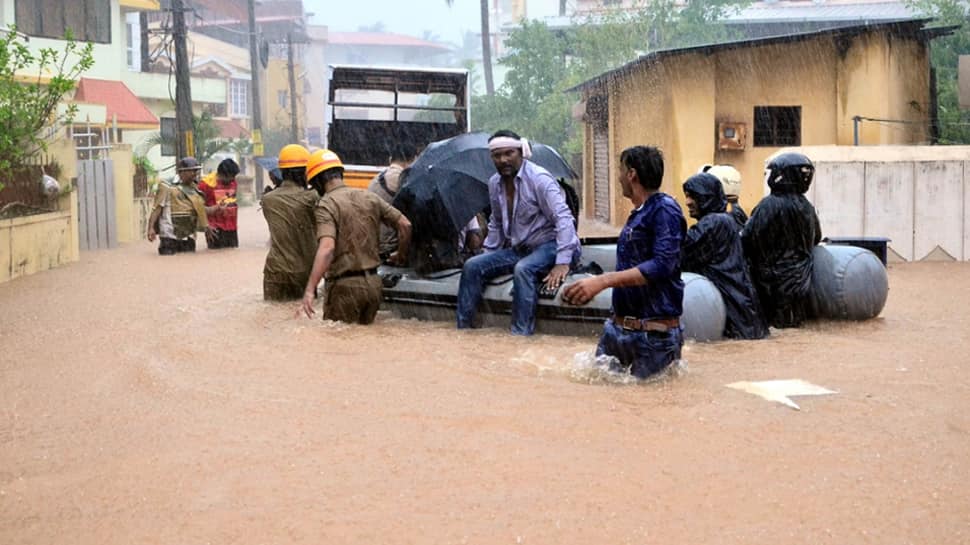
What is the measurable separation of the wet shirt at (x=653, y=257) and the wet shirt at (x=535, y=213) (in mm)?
2088

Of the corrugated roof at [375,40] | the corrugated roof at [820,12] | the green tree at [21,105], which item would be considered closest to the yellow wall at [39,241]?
the green tree at [21,105]

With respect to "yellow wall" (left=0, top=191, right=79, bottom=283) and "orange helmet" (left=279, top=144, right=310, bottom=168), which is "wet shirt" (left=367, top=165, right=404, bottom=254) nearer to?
"orange helmet" (left=279, top=144, right=310, bottom=168)

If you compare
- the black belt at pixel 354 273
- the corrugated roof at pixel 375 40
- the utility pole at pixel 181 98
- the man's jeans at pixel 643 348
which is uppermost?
the corrugated roof at pixel 375 40

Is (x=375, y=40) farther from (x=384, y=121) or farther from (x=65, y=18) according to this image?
(x=384, y=121)

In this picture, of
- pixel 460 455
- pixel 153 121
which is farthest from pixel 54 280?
pixel 153 121

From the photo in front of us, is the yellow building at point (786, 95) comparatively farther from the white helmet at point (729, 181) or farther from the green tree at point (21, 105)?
the white helmet at point (729, 181)

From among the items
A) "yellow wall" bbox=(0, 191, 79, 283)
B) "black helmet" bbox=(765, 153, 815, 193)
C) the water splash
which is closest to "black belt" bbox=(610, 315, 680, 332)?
the water splash

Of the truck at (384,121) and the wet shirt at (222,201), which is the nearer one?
the wet shirt at (222,201)

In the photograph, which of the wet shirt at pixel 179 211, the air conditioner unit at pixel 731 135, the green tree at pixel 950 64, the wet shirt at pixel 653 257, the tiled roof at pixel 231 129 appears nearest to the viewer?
the wet shirt at pixel 653 257

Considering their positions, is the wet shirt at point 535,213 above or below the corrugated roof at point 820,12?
below

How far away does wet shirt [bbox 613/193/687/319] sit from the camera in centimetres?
684

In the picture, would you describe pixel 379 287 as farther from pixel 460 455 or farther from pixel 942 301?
pixel 942 301

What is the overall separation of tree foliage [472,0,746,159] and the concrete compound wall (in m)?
18.0

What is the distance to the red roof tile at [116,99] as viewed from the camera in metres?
33.2
